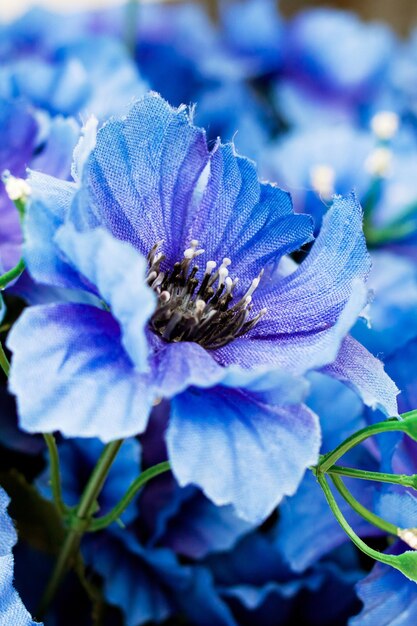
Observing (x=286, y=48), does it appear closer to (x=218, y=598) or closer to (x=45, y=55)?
(x=45, y=55)

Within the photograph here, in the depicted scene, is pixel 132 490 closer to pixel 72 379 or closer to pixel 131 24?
pixel 72 379

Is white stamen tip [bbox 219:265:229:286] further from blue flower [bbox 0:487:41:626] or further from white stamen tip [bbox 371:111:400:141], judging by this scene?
white stamen tip [bbox 371:111:400:141]

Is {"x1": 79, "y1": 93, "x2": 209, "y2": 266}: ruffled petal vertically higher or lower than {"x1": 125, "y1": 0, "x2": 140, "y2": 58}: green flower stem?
higher

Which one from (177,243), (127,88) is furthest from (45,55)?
(177,243)

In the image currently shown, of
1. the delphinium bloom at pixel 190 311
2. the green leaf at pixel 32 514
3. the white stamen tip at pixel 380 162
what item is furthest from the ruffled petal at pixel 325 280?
the white stamen tip at pixel 380 162

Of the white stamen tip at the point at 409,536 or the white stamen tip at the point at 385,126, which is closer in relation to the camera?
the white stamen tip at the point at 409,536

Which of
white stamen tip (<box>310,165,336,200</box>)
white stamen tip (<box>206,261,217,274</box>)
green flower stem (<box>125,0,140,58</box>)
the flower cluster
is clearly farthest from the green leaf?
green flower stem (<box>125,0,140,58</box>)

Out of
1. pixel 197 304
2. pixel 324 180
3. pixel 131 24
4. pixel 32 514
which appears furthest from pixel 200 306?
pixel 131 24

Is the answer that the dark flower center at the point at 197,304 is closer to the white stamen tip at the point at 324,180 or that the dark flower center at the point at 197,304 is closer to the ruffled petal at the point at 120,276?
the ruffled petal at the point at 120,276
